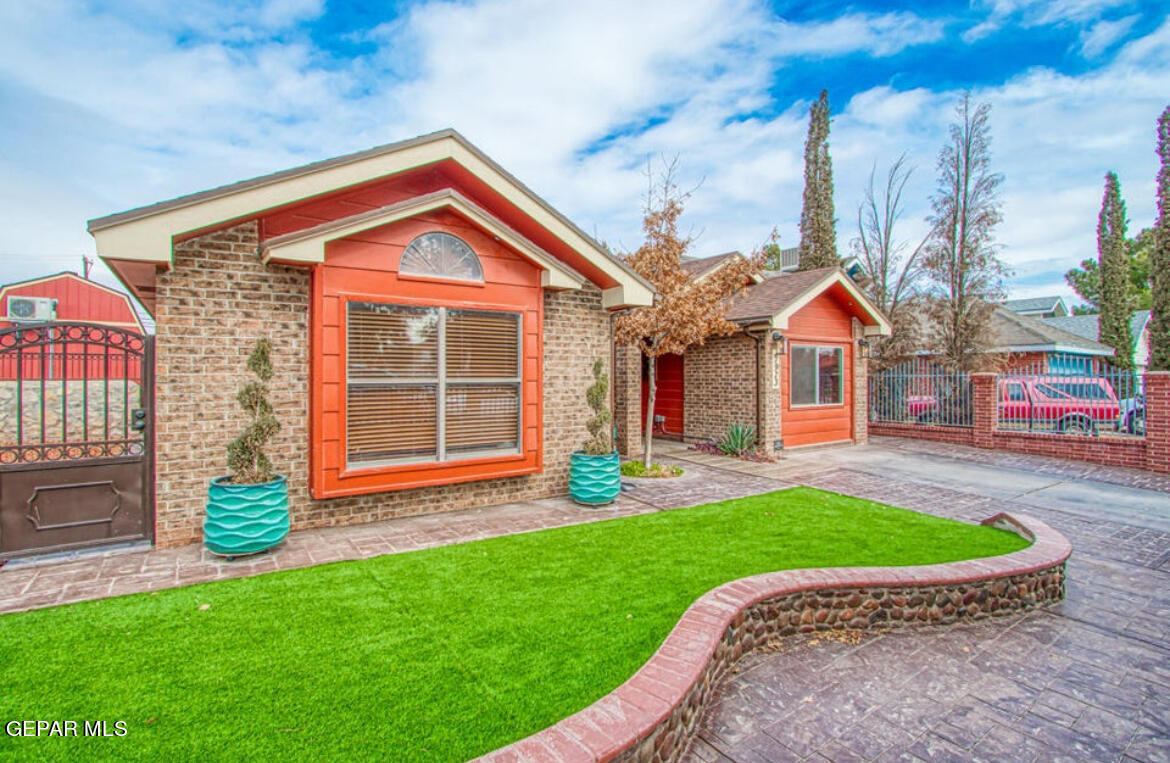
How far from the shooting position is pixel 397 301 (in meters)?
6.26

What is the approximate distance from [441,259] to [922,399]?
45.3 feet

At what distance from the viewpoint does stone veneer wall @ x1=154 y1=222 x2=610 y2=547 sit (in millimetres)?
5285

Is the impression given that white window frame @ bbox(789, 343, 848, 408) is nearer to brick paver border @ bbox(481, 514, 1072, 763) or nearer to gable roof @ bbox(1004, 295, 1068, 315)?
brick paver border @ bbox(481, 514, 1072, 763)

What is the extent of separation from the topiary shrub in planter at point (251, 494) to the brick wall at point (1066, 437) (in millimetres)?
14366

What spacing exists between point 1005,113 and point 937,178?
2.35 meters

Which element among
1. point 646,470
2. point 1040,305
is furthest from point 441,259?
point 1040,305

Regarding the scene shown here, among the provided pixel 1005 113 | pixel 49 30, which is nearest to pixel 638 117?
pixel 1005 113

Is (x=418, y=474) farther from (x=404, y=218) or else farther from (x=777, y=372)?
(x=777, y=372)

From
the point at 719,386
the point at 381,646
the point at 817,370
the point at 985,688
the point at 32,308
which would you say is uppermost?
the point at 32,308

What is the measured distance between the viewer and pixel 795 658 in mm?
3643

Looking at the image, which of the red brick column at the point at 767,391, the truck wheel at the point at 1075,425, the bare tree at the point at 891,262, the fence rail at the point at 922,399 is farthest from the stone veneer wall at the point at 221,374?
the bare tree at the point at 891,262

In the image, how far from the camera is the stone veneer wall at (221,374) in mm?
5285

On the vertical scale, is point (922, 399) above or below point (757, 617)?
above

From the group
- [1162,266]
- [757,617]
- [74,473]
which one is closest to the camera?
[757,617]
